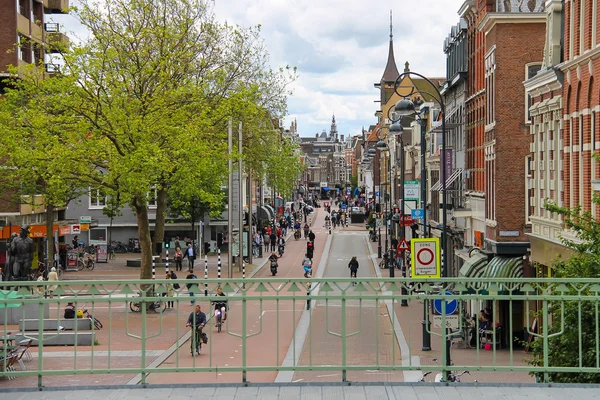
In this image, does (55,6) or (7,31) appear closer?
(7,31)

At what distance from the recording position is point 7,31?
5425 centimetres

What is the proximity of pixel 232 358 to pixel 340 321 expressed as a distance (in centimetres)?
155

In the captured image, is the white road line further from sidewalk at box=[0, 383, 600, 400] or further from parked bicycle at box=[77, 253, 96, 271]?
parked bicycle at box=[77, 253, 96, 271]

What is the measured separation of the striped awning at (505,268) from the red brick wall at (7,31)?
29.7 metres

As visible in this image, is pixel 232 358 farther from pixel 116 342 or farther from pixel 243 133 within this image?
pixel 243 133

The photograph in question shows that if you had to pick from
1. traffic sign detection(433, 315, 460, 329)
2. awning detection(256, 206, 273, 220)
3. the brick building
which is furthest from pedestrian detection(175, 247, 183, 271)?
traffic sign detection(433, 315, 460, 329)

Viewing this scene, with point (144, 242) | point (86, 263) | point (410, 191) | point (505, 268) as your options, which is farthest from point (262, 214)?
point (505, 268)

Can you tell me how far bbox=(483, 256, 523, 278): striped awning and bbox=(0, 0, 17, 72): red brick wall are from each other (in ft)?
97.6

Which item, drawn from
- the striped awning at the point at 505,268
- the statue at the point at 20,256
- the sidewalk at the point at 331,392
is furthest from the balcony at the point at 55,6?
the sidewalk at the point at 331,392

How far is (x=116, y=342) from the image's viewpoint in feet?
53.6

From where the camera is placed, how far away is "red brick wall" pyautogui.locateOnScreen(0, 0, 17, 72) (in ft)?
177

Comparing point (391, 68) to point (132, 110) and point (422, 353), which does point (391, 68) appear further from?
point (422, 353)

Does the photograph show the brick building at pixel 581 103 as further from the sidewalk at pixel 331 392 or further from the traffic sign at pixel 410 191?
the traffic sign at pixel 410 191

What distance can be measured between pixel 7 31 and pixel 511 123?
29.1 m
